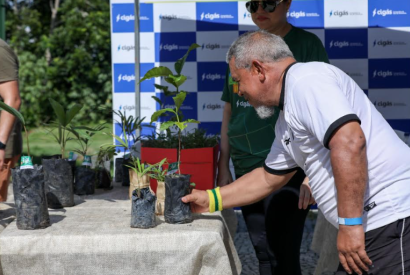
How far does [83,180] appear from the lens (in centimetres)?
237

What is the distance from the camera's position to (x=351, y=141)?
145 cm

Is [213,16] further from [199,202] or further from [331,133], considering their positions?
[331,133]

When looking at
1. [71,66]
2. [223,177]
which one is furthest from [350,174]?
[71,66]

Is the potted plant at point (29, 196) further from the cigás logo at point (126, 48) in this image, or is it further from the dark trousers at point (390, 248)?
the cigás logo at point (126, 48)

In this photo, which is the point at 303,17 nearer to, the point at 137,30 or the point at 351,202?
the point at 137,30

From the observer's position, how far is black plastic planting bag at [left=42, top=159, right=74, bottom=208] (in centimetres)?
210

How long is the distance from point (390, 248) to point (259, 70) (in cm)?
62

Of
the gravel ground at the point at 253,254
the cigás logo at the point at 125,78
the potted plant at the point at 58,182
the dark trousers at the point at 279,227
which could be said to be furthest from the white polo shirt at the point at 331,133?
the cigás logo at the point at 125,78

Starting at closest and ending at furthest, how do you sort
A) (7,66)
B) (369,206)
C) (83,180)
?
1. (369,206)
2. (83,180)
3. (7,66)

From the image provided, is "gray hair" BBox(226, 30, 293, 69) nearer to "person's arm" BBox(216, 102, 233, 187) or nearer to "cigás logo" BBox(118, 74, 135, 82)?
"person's arm" BBox(216, 102, 233, 187)

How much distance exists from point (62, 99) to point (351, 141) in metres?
10.1

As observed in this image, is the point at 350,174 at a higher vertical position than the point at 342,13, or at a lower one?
lower

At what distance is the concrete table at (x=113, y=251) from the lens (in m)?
Answer: 1.71

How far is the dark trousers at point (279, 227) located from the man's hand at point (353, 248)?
2.42ft
